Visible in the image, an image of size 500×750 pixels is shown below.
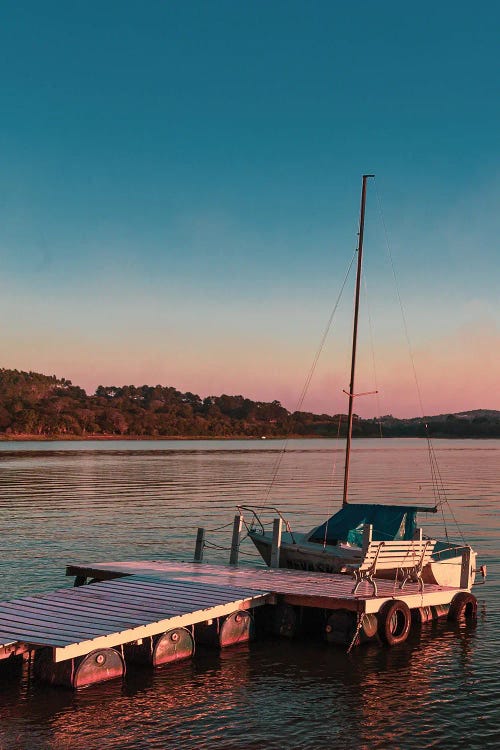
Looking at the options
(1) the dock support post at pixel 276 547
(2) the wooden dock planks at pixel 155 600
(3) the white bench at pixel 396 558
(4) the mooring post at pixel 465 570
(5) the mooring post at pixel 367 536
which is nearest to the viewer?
(2) the wooden dock planks at pixel 155 600

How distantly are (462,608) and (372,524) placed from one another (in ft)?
11.5

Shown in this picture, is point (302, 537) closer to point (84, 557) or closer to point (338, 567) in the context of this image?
point (338, 567)

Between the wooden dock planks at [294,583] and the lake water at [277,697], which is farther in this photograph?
the wooden dock planks at [294,583]

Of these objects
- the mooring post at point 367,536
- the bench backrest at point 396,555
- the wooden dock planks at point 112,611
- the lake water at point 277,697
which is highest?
the mooring post at point 367,536

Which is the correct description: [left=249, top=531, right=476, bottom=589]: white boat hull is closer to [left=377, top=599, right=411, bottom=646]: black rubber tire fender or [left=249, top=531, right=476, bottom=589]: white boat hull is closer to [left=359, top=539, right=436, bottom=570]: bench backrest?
[left=359, top=539, right=436, bottom=570]: bench backrest

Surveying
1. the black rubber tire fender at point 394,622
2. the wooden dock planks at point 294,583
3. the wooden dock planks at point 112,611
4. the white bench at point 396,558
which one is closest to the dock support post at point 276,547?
the wooden dock planks at point 294,583

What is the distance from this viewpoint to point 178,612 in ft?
53.4

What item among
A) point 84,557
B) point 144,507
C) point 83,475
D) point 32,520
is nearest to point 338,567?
point 84,557

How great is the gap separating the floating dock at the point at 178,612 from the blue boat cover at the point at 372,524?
185 centimetres

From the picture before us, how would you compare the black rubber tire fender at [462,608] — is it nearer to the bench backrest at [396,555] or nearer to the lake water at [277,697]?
the lake water at [277,697]

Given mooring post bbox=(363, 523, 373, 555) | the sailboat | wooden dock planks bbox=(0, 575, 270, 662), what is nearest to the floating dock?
wooden dock planks bbox=(0, 575, 270, 662)

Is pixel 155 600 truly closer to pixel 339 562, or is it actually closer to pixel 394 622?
pixel 394 622

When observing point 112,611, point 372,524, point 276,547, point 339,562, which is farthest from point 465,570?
point 112,611

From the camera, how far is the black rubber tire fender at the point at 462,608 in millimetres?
20406
